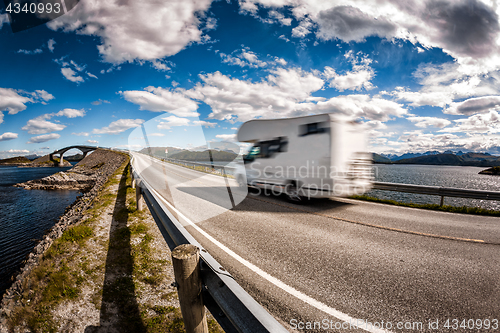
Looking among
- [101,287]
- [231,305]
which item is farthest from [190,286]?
[101,287]

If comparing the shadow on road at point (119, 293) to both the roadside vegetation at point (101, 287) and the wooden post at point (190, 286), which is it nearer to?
the roadside vegetation at point (101, 287)

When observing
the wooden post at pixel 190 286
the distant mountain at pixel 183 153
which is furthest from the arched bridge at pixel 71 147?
the wooden post at pixel 190 286

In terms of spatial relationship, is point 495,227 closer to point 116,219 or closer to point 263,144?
point 263,144

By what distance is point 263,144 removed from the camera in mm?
9281

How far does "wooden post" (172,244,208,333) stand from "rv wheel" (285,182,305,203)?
22.8 ft

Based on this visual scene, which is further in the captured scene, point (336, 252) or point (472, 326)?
point (336, 252)

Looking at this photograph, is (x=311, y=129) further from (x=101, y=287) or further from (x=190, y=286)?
(x=101, y=287)

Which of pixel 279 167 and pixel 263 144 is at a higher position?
pixel 263 144

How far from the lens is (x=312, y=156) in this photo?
736cm

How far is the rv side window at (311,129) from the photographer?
7062 mm

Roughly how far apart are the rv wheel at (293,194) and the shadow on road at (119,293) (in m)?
5.87

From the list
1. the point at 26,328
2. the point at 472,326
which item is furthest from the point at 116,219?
the point at 472,326

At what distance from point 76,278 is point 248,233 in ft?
11.1

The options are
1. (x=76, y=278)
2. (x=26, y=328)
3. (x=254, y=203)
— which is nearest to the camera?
(x=26, y=328)
